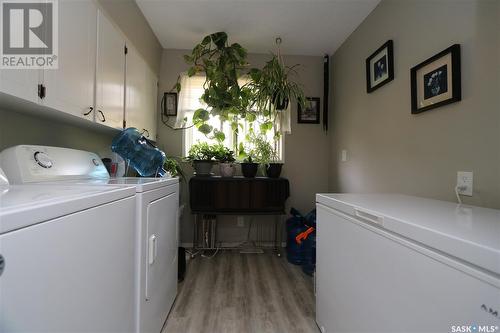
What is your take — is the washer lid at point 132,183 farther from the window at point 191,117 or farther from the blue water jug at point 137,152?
the window at point 191,117

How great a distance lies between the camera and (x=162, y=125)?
2705mm

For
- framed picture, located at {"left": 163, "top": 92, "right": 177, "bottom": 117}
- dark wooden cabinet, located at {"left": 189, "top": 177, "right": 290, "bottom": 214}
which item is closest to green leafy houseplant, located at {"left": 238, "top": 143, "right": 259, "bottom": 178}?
dark wooden cabinet, located at {"left": 189, "top": 177, "right": 290, "bottom": 214}

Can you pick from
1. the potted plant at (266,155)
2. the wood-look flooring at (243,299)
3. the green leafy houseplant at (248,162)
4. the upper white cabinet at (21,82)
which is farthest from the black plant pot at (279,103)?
the upper white cabinet at (21,82)

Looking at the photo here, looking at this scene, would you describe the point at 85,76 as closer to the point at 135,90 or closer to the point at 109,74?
the point at 109,74

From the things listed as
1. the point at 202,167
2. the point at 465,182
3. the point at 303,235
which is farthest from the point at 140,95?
the point at 465,182

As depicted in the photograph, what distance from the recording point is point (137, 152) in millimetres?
1619

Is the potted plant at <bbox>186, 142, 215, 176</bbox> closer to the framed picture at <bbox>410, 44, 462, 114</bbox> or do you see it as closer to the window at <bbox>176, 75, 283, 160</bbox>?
the window at <bbox>176, 75, 283, 160</bbox>

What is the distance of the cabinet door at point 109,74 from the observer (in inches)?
52.5

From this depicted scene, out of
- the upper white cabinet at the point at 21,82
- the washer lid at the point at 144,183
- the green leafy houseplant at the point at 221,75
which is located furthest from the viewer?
the green leafy houseplant at the point at 221,75

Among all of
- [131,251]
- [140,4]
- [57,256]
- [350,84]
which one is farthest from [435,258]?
[140,4]

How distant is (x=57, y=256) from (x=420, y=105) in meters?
1.96

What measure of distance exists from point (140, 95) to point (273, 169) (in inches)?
64.0

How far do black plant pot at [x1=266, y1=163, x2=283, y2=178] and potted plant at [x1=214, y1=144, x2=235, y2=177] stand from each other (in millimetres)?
453

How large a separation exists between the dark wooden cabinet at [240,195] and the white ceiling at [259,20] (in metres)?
1.64
